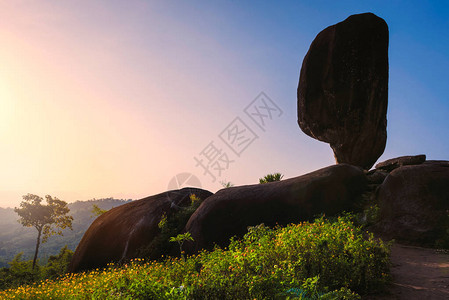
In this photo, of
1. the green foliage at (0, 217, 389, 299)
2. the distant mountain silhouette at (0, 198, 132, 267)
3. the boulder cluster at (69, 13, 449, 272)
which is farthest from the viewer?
the distant mountain silhouette at (0, 198, 132, 267)

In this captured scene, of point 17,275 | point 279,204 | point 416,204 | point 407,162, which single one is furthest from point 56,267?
point 407,162

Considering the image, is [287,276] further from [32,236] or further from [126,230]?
[32,236]

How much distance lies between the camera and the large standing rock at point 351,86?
16000mm

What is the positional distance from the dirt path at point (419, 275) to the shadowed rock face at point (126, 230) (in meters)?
10.7

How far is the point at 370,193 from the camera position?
1138cm

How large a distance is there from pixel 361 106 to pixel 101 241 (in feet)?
52.4

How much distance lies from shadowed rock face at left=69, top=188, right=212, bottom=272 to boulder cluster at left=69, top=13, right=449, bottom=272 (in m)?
0.06

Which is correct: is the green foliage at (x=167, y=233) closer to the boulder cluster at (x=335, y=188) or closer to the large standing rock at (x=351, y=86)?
the boulder cluster at (x=335, y=188)

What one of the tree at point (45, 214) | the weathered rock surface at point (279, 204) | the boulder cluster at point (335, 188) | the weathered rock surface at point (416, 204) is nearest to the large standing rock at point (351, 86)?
the boulder cluster at point (335, 188)

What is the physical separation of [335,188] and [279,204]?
223 cm

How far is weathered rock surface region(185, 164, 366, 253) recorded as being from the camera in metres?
11.3

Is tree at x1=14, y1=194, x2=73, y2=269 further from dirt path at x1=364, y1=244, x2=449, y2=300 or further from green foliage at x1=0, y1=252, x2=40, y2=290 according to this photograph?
dirt path at x1=364, y1=244, x2=449, y2=300

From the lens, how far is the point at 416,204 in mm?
9492

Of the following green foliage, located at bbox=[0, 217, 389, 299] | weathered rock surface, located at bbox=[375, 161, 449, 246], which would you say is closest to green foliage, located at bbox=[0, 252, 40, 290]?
green foliage, located at bbox=[0, 217, 389, 299]
